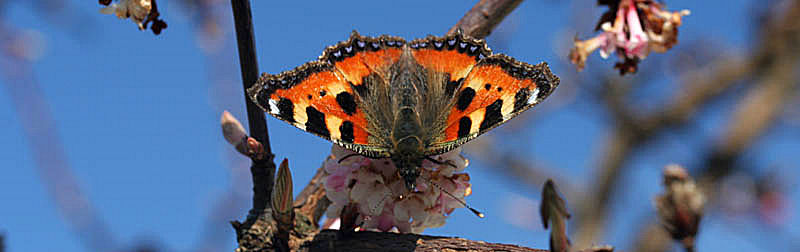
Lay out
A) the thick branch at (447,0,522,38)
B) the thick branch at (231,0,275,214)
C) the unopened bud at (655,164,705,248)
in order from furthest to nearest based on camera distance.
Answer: the thick branch at (447,0,522,38)
the thick branch at (231,0,275,214)
the unopened bud at (655,164,705,248)

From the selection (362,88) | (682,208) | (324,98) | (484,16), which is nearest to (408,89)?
(362,88)

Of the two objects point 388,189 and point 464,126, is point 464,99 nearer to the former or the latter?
point 464,126

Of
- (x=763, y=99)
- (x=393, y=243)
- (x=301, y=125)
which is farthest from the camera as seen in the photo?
(x=763, y=99)

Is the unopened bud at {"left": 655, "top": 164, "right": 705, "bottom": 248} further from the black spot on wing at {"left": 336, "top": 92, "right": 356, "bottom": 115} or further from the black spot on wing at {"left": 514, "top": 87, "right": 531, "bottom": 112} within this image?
the black spot on wing at {"left": 336, "top": 92, "right": 356, "bottom": 115}

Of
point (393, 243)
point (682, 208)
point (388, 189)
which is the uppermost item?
point (388, 189)

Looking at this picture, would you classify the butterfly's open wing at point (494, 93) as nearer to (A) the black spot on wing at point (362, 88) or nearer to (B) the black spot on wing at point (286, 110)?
(A) the black spot on wing at point (362, 88)

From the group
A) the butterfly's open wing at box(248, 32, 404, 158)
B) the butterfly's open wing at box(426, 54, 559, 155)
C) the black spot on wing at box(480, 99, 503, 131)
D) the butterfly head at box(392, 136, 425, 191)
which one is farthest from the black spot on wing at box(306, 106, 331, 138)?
the black spot on wing at box(480, 99, 503, 131)
